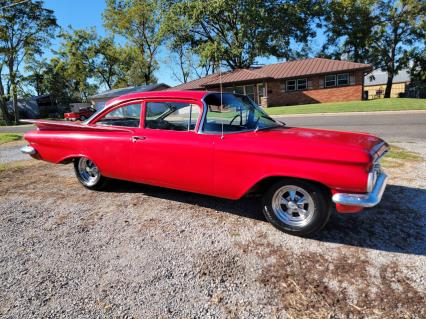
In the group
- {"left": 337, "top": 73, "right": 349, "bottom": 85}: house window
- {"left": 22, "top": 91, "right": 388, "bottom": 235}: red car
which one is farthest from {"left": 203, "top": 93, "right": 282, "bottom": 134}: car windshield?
{"left": 337, "top": 73, "right": 349, "bottom": 85}: house window

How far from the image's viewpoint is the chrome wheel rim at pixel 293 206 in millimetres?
3205

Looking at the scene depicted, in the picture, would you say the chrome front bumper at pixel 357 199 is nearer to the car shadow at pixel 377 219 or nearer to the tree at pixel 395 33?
the car shadow at pixel 377 219

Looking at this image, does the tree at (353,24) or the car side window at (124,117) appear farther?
the tree at (353,24)

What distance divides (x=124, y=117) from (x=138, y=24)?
46.9m

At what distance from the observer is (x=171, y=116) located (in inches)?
163

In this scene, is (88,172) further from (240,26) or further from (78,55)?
(78,55)

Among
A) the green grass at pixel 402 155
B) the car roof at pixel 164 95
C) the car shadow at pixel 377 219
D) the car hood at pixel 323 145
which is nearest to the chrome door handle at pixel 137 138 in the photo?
the car roof at pixel 164 95

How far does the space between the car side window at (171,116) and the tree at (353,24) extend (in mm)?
37944

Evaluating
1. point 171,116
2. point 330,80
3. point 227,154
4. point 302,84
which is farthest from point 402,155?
point 302,84

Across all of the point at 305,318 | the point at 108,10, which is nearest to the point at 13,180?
the point at 305,318

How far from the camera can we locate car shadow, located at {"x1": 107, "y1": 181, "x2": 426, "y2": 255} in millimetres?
3156

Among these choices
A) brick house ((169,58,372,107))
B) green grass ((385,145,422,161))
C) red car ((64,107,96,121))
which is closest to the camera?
green grass ((385,145,422,161))

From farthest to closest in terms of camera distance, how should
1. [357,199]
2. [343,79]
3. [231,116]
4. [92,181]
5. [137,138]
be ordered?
[343,79], [92,181], [137,138], [231,116], [357,199]

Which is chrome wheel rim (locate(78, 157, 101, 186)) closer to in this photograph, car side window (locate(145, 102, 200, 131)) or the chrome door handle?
the chrome door handle
